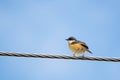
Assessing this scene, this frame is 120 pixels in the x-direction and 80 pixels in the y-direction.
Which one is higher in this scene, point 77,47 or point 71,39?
→ point 71,39

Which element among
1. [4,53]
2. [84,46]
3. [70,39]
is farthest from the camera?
[70,39]

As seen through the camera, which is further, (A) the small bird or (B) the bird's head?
(B) the bird's head

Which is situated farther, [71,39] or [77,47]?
[71,39]

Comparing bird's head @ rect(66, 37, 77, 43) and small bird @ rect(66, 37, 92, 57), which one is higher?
bird's head @ rect(66, 37, 77, 43)

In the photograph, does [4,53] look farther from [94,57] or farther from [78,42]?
[78,42]

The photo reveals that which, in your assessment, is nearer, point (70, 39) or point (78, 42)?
point (78, 42)

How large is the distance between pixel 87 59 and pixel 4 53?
1791mm

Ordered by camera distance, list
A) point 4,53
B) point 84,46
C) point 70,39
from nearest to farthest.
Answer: point 4,53 → point 84,46 → point 70,39

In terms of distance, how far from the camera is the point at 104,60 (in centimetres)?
780

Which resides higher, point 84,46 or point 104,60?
point 84,46

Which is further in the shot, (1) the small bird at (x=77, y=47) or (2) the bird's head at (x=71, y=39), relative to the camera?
(2) the bird's head at (x=71, y=39)

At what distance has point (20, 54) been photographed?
7.66 meters

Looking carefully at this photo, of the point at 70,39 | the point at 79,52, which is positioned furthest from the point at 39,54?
the point at 70,39

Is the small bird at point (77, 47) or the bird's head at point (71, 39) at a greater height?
the bird's head at point (71, 39)
